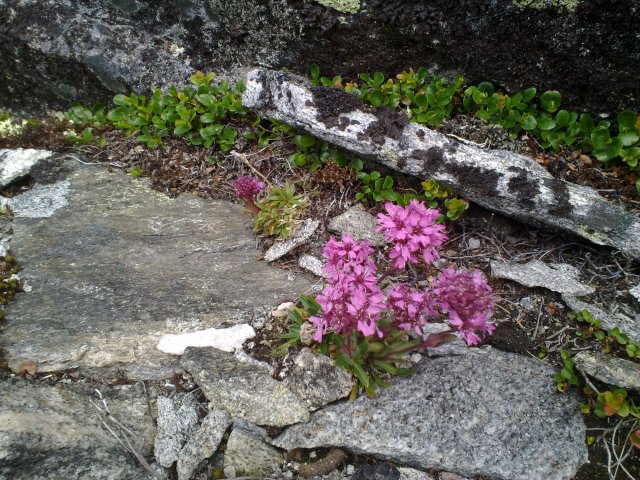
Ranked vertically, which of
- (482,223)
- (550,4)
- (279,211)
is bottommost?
(279,211)

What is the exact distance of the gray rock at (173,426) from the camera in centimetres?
279

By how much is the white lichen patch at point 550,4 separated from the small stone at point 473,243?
1783mm

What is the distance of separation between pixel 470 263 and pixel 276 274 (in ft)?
4.91

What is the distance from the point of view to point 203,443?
279cm

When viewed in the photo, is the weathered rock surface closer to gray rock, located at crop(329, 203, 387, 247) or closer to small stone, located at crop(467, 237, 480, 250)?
small stone, located at crop(467, 237, 480, 250)

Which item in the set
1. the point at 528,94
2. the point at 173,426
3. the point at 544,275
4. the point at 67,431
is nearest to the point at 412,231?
the point at 544,275

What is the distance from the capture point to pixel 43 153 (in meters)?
4.88

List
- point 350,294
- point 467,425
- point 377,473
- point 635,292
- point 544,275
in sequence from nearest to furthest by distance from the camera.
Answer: point 350,294 < point 377,473 < point 467,425 < point 635,292 < point 544,275

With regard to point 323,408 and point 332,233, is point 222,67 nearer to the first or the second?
point 332,233

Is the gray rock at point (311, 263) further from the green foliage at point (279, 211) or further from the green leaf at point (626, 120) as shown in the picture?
the green leaf at point (626, 120)

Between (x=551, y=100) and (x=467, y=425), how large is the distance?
2.63 metres

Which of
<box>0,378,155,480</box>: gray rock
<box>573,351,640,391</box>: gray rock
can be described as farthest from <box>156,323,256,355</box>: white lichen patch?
<box>573,351,640,391</box>: gray rock

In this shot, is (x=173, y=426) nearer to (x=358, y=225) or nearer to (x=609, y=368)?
(x=358, y=225)

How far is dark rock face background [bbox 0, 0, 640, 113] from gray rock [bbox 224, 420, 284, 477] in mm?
3194
